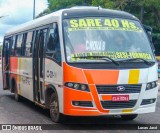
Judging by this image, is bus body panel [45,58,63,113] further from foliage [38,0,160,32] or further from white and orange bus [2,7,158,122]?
foliage [38,0,160,32]

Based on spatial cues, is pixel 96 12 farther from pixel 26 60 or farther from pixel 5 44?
pixel 5 44

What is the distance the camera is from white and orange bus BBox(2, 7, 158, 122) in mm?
9328

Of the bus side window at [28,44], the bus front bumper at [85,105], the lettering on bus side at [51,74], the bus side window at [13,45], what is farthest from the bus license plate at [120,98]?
the bus side window at [13,45]

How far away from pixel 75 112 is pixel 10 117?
2649mm

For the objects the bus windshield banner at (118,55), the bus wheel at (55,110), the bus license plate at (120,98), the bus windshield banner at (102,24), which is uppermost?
the bus windshield banner at (102,24)

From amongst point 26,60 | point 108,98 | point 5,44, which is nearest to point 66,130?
point 108,98

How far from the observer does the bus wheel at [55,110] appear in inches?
401

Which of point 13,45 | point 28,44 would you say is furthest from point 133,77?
point 13,45

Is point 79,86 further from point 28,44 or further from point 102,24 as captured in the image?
point 28,44

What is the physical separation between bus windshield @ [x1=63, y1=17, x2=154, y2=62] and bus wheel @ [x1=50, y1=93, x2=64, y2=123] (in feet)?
3.96

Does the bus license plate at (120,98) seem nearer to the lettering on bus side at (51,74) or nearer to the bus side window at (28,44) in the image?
the lettering on bus side at (51,74)

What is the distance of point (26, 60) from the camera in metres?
13.4

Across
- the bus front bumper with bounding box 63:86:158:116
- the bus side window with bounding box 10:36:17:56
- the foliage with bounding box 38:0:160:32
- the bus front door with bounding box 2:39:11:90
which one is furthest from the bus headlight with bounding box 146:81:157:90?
the foliage with bounding box 38:0:160:32

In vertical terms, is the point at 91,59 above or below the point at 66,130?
above
